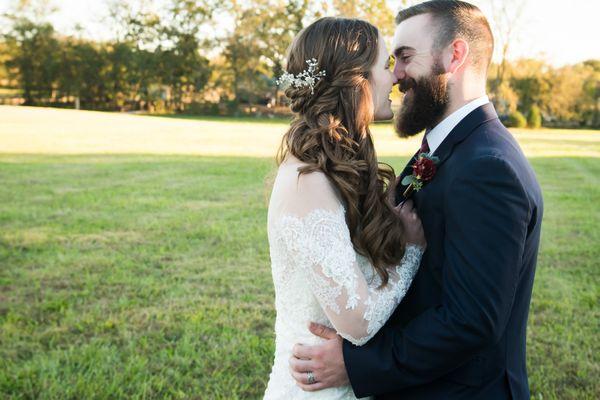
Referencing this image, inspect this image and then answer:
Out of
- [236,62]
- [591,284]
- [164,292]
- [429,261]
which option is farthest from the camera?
[236,62]

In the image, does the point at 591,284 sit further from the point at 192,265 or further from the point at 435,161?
the point at 435,161

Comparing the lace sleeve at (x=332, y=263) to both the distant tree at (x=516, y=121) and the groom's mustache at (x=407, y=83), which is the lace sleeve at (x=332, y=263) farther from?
the distant tree at (x=516, y=121)

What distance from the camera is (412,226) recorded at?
245 cm

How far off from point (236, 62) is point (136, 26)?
1160cm

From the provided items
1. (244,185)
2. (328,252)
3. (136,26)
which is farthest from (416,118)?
(136,26)

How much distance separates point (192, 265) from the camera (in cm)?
731

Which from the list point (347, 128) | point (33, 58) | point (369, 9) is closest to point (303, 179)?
point (347, 128)

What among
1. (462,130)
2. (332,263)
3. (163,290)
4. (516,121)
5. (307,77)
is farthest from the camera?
(516,121)

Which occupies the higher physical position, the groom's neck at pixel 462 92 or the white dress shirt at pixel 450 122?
the groom's neck at pixel 462 92

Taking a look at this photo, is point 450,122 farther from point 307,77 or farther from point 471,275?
point 471,275

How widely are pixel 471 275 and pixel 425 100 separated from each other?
3.00ft

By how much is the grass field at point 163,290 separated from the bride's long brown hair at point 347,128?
60 centimetres

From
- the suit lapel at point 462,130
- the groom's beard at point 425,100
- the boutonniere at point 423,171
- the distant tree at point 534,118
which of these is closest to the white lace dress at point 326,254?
the boutonniere at point 423,171

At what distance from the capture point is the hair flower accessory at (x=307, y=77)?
8.18ft
